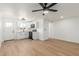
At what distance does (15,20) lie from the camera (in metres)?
2.06

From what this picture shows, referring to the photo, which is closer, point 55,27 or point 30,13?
point 30,13

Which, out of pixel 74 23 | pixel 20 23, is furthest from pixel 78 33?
pixel 20 23

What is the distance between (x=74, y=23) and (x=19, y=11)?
1.77 meters

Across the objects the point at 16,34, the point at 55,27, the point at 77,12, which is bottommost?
the point at 16,34

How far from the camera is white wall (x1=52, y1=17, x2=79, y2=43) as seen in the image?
7.21ft

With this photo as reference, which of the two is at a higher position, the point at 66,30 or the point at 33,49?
the point at 66,30

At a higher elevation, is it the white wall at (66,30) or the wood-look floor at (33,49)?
the white wall at (66,30)

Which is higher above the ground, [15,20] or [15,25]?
[15,20]

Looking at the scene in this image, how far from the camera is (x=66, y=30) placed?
7.41 feet

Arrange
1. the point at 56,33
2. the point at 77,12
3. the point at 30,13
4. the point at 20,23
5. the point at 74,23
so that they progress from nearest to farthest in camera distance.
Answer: the point at 77,12 → the point at 30,13 → the point at 20,23 → the point at 56,33 → the point at 74,23

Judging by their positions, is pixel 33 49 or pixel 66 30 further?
pixel 33 49

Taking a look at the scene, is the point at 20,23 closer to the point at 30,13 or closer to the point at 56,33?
the point at 30,13

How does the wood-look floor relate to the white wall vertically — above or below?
below

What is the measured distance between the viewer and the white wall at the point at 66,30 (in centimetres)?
220
